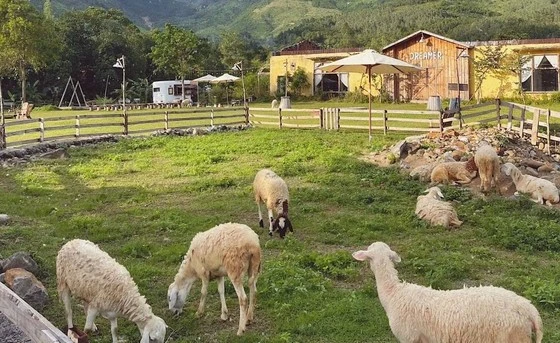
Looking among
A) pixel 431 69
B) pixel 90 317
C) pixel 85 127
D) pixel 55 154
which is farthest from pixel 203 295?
pixel 431 69

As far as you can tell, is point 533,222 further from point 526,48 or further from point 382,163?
point 526,48

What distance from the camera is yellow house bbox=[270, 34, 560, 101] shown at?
1348 inches

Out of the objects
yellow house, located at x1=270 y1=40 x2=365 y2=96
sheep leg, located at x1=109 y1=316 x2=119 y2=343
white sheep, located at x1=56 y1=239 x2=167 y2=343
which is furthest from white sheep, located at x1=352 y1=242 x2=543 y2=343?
yellow house, located at x1=270 y1=40 x2=365 y2=96

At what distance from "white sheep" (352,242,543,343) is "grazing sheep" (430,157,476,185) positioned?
8074 millimetres

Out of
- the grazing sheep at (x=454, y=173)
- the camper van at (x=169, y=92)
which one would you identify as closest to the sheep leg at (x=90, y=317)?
the grazing sheep at (x=454, y=173)

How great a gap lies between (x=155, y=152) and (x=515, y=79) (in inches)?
911

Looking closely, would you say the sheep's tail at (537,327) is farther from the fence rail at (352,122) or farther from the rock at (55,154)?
the rock at (55,154)

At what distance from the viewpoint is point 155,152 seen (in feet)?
66.0

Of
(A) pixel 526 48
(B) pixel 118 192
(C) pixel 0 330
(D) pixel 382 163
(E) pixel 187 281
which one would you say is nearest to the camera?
(C) pixel 0 330

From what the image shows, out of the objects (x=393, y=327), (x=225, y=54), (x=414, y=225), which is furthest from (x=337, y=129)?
(x=225, y=54)

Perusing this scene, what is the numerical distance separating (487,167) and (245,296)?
25.5 feet

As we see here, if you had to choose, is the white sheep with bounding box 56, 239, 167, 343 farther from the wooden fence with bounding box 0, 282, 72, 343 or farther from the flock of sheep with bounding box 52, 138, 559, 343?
the wooden fence with bounding box 0, 282, 72, 343

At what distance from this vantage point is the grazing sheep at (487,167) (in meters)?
12.6

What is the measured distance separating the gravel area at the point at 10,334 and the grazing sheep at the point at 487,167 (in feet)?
31.0
